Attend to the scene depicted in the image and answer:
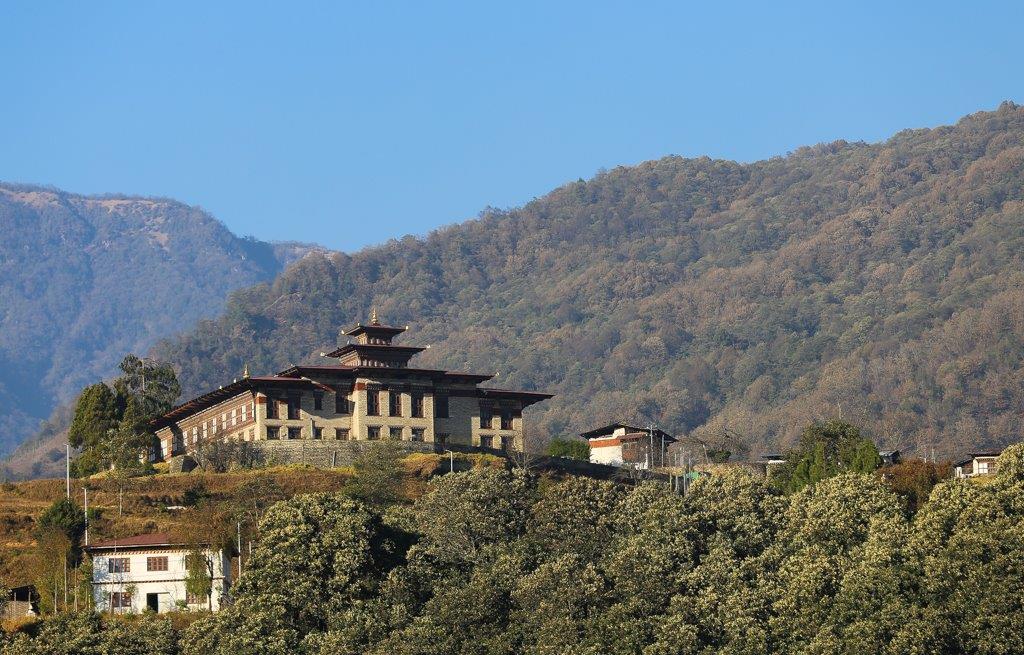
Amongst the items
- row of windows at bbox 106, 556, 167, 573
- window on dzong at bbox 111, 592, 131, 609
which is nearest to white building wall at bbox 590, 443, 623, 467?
row of windows at bbox 106, 556, 167, 573

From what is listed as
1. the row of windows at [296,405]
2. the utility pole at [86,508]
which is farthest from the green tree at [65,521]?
the row of windows at [296,405]

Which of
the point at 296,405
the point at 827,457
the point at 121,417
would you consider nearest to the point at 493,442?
the point at 296,405

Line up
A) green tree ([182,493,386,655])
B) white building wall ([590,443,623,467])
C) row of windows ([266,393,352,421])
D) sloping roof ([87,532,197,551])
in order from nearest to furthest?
green tree ([182,493,386,655])
sloping roof ([87,532,197,551])
row of windows ([266,393,352,421])
white building wall ([590,443,623,467])

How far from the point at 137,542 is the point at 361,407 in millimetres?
27452

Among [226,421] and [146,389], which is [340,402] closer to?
[226,421]

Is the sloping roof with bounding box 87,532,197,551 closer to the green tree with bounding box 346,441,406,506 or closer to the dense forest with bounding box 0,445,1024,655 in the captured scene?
the dense forest with bounding box 0,445,1024,655

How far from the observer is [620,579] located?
7688 cm

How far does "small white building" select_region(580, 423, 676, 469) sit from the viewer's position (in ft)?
412

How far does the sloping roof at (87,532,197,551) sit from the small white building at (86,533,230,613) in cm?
4

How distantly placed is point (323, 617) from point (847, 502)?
75.3 ft

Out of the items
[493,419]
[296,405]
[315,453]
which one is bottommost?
[315,453]

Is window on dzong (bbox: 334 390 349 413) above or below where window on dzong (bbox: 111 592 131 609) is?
above

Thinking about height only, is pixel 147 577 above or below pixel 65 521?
below

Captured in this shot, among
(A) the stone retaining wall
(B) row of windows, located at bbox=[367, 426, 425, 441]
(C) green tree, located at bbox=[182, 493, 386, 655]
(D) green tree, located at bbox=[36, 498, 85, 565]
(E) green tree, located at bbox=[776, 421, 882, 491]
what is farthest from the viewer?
(B) row of windows, located at bbox=[367, 426, 425, 441]
